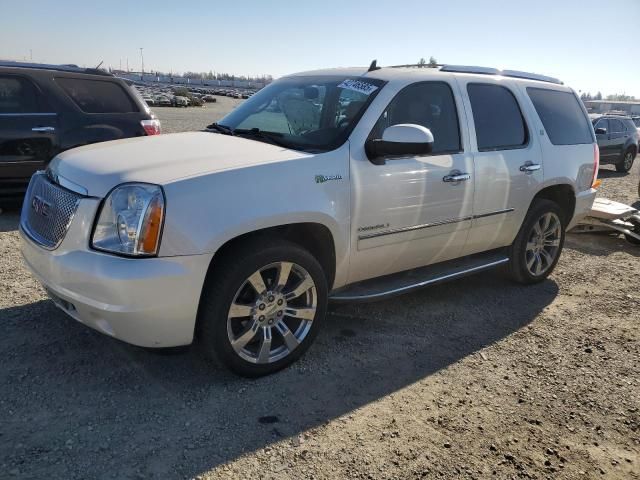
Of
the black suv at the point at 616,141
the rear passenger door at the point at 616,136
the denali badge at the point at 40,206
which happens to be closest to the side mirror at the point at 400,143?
the denali badge at the point at 40,206

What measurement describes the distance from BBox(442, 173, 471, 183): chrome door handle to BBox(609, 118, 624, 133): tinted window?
47.2 ft

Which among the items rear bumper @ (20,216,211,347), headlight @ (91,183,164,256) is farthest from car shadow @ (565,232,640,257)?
headlight @ (91,183,164,256)

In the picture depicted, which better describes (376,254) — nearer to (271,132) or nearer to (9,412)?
(271,132)

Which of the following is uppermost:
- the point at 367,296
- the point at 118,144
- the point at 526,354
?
the point at 118,144

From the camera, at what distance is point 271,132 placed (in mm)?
3846

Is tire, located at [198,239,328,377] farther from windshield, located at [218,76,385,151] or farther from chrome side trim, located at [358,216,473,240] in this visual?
windshield, located at [218,76,385,151]

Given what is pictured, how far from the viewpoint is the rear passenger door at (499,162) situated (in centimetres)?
429

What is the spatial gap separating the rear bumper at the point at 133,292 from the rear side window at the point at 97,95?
444cm

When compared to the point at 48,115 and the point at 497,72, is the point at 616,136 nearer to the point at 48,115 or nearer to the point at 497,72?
the point at 497,72

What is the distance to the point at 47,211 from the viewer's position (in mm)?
3207

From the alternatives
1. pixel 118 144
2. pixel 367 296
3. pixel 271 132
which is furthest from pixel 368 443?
pixel 118 144

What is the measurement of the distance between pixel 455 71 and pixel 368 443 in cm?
309

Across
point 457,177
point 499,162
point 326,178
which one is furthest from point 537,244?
point 326,178

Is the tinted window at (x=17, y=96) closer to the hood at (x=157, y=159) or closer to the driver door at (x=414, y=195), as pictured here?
the hood at (x=157, y=159)
